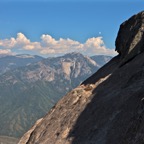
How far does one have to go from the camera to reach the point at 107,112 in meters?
28.0

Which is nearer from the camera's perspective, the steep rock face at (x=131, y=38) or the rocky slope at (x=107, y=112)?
the rocky slope at (x=107, y=112)

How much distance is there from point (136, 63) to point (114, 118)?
11209 millimetres

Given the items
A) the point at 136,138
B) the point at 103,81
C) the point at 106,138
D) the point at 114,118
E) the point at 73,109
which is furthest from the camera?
the point at 103,81

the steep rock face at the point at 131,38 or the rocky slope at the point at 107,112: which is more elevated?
the steep rock face at the point at 131,38

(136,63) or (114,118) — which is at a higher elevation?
(136,63)

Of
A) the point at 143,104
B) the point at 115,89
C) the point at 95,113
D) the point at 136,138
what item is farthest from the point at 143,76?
the point at 136,138

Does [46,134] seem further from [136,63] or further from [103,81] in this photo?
[136,63]

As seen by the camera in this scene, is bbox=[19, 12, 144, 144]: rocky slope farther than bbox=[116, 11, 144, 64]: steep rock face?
No

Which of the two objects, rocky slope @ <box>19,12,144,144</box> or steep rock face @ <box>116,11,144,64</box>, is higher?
steep rock face @ <box>116,11,144,64</box>

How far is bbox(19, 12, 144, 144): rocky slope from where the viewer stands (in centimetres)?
2314

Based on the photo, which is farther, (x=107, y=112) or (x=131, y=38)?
(x=131, y=38)

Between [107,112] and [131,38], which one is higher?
[131,38]

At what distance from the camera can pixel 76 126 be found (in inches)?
1186

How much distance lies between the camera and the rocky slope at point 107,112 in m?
23.1
